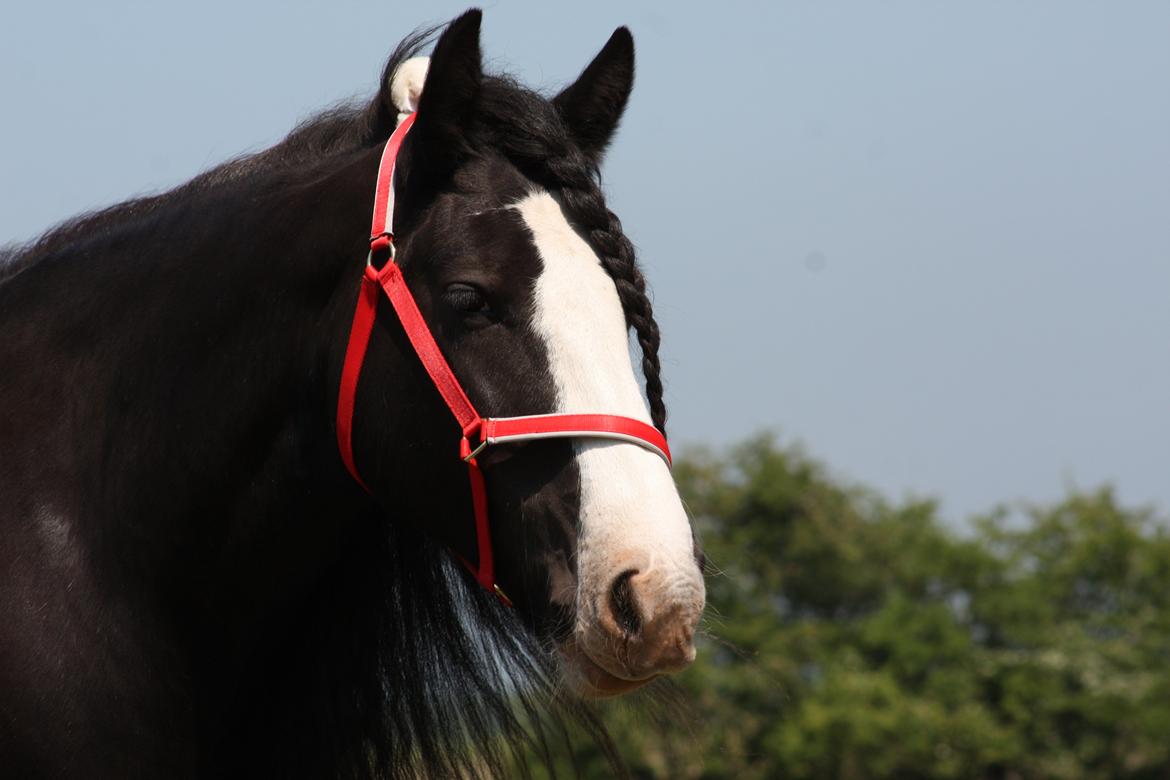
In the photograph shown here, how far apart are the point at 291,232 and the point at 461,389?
633mm

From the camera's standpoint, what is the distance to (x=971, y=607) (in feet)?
81.4

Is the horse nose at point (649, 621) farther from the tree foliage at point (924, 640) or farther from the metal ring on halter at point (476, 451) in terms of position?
the tree foliage at point (924, 640)

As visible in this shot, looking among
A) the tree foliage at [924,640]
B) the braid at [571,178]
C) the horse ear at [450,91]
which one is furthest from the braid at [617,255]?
the tree foliage at [924,640]

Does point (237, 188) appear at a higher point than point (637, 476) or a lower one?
higher

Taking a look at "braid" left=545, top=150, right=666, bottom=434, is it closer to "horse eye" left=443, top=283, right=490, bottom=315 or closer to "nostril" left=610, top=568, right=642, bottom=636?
"horse eye" left=443, top=283, right=490, bottom=315

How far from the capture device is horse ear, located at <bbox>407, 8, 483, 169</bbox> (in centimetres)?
320

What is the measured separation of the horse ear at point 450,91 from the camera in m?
3.20

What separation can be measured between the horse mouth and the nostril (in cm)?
15

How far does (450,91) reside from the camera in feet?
10.7

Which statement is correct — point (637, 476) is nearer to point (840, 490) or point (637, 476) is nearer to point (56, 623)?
point (56, 623)

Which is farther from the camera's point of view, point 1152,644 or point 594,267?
point 1152,644

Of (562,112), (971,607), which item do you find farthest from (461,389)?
(971,607)

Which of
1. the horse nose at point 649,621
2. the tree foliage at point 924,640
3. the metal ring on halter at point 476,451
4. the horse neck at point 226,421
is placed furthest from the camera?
the tree foliage at point 924,640

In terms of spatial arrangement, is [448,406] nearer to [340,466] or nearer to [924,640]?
[340,466]
